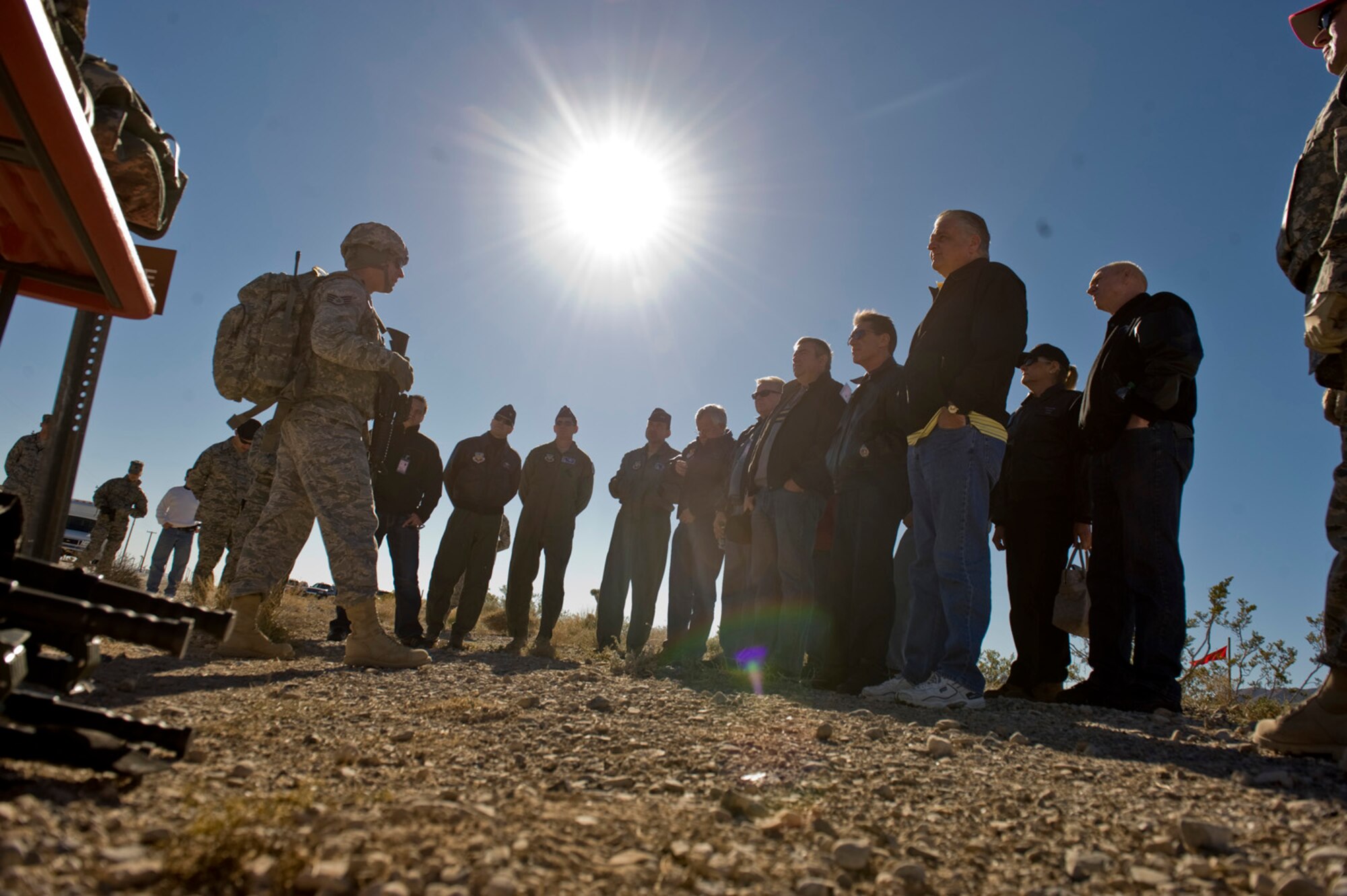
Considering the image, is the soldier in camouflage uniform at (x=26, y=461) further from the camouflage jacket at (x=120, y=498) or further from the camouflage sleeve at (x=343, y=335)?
the camouflage sleeve at (x=343, y=335)

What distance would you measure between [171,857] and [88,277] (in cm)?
162

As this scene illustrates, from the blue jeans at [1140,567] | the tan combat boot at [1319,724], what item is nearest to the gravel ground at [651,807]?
the tan combat boot at [1319,724]

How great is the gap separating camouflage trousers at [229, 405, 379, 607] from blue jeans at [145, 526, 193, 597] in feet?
22.3

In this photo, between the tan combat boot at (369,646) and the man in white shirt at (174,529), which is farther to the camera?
the man in white shirt at (174,529)

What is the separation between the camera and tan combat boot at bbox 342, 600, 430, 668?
4047mm

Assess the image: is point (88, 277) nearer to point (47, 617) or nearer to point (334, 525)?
point (47, 617)

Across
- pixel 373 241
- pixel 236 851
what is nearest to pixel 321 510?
pixel 373 241

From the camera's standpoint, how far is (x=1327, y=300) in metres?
2.17

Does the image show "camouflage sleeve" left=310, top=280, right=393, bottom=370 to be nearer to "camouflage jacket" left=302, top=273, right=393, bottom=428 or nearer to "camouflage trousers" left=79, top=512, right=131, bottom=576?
"camouflage jacket" left=302, top=273, right=393, bottom=428

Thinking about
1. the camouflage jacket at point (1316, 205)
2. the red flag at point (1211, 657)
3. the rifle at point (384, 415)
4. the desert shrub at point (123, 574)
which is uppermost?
the camouflage jacket at point (1316, 205)

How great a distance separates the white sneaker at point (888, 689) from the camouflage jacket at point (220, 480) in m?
7.19

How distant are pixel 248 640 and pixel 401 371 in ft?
5.52

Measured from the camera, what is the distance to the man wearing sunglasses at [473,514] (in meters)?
6.89

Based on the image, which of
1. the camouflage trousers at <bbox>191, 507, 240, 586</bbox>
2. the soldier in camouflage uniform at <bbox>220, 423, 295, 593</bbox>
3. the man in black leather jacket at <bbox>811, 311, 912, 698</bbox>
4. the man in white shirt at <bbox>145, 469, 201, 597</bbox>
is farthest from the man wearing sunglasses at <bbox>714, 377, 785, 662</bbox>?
the man in white shirt at <bbox>145, 469, 201, 597</bbox>
